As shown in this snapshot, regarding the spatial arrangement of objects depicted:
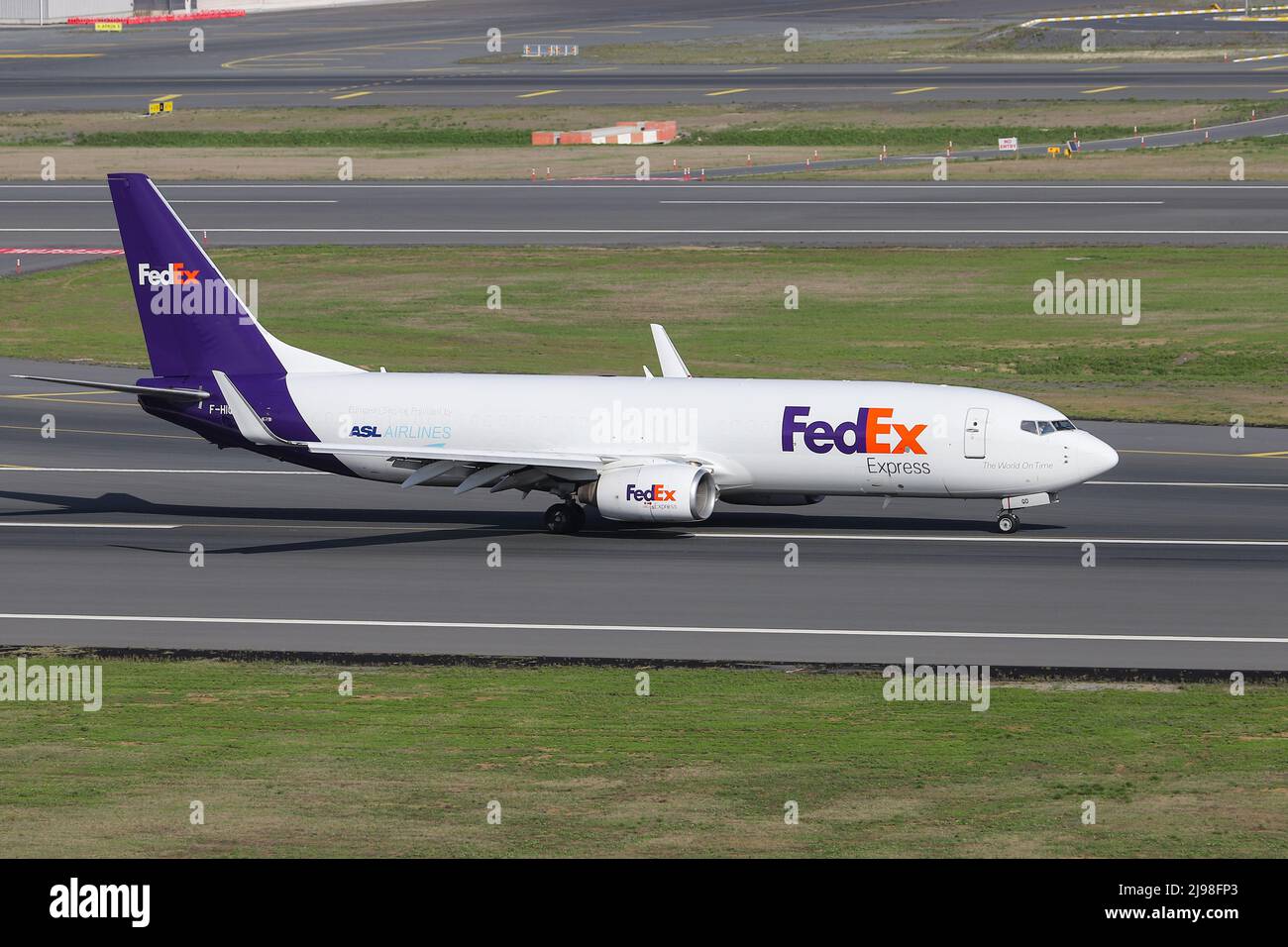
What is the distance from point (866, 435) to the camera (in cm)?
4759

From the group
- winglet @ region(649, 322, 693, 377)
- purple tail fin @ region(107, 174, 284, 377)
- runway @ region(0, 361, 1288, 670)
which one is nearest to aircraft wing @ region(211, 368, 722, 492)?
runway @ region(0, 361, 1288, 670)

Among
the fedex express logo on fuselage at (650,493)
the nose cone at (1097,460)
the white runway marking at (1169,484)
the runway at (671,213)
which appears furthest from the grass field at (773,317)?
the fedex express logo on fuselage at (650,493)

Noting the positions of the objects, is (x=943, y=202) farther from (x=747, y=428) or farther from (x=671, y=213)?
(x=747, y=428)

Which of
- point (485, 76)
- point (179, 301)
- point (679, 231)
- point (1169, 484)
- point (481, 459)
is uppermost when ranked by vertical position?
point (485, 76)

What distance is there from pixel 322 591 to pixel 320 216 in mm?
63499

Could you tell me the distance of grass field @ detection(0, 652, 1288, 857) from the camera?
86.6 ft

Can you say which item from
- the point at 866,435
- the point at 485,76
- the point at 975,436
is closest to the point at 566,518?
the point at 866,435

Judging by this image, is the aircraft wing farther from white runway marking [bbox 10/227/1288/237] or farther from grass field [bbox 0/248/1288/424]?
white runway marking [bbox 10/227/1288/237]

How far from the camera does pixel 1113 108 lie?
132 meters

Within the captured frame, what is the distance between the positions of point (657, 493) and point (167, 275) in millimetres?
15369

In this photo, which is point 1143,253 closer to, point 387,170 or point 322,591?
point 387,170

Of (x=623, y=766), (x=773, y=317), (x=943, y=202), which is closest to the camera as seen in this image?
(x=623, y=766)

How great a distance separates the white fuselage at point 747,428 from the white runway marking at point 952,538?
1.23 metres

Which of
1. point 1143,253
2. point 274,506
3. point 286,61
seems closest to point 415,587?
point 274,506
